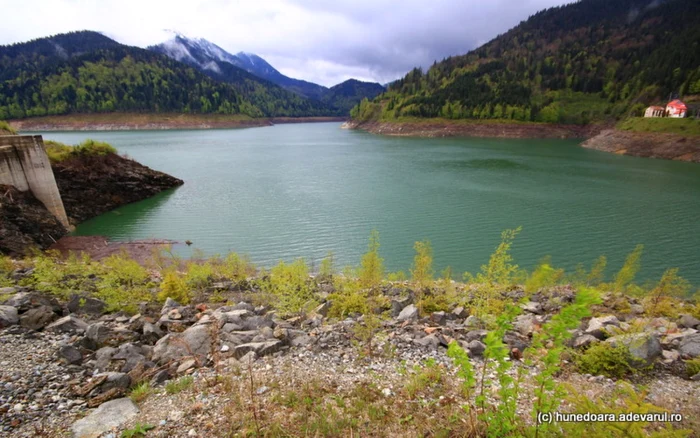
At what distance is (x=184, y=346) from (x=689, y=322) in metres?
15.7

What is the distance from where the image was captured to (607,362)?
757cm

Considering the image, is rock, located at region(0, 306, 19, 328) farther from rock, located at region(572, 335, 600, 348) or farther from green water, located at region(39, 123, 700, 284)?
rock, located at region(572, 335, 600, 348)

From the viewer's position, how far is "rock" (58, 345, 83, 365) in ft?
23.2

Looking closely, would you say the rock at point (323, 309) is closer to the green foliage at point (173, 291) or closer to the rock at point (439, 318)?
the rock at point (439, 318)

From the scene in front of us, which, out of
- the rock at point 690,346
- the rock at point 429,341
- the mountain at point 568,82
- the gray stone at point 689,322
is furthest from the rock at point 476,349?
the mountain at point 568,82

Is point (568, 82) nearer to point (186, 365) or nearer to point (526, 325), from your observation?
point (526, 325)

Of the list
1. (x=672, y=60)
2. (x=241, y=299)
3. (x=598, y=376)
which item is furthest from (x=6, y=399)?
(x=672, y=60)

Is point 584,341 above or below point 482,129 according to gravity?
below

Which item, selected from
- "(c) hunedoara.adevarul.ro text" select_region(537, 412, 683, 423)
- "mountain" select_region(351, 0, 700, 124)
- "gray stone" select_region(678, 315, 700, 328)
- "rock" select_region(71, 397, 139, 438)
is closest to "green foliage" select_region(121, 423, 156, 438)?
"rock" select_region(71, 397, 139, 438)

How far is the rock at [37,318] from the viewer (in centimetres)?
852

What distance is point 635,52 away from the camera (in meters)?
158

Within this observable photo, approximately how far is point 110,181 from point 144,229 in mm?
10846

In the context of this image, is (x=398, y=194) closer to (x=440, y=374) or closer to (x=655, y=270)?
(x=655, y=270)

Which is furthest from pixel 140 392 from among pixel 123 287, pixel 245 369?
pixel 123 287
